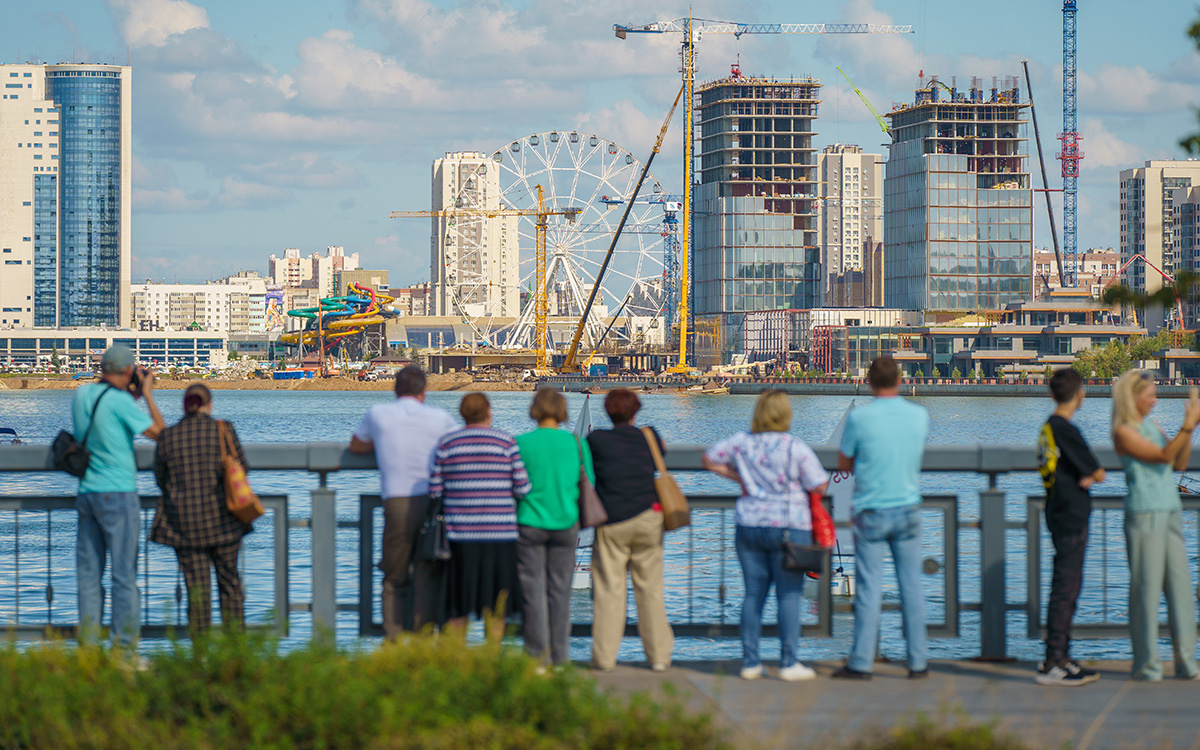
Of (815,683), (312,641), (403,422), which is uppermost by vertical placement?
(403,422)

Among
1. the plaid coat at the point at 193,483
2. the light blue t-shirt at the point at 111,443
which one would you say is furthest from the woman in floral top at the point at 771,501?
the light blue t-shirt at the point at 111,443

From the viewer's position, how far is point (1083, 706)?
A: 718 centimetres

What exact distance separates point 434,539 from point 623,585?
1203 mm

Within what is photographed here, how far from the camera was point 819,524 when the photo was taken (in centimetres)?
774

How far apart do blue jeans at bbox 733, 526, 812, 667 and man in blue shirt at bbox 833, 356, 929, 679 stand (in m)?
0.36

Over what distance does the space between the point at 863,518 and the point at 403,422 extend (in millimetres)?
2810

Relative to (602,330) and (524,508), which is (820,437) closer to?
(524,508)

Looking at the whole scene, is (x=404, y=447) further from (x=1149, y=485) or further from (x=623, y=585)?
(x=1149, y=485)

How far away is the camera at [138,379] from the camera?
27.4 ft

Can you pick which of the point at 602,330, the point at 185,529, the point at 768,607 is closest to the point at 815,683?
the point at 185,529

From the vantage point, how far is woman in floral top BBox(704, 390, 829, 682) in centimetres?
766

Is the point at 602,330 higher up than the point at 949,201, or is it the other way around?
the point at 949,201

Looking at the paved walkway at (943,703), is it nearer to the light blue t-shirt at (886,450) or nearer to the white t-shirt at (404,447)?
the light blue t-shirt at (886,450)

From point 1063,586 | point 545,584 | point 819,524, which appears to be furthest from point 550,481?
point 1063,586
